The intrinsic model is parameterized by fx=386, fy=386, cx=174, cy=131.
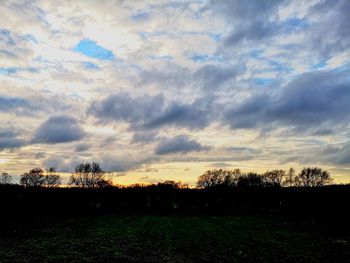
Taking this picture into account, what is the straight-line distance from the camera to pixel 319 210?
52.4 m

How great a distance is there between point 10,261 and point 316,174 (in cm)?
13445

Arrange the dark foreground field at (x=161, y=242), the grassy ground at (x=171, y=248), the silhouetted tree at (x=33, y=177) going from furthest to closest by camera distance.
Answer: the silhouetted tree at (x=33, y=177) < the dark foreground field at (x=161, y=242) < the grassy ground at (x=171, y=248)

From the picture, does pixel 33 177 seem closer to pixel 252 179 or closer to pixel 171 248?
pixel 252 179

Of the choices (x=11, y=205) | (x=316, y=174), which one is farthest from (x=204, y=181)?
(x=11, y=205)

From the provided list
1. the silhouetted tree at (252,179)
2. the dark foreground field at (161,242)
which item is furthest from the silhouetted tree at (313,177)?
the dark foreground field at (161,242)

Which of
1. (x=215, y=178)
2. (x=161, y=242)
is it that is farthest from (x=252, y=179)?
(x=161, y=242)

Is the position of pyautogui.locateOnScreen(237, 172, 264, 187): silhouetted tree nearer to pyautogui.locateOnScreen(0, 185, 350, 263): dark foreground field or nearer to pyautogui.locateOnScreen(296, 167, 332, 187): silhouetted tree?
pyautogui.locateOnScreen(296, 167, 332, 187): silhouetted tree

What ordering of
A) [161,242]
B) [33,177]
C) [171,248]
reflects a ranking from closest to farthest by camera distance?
1. [171,248]
2. [161,242]
3. [33,177]

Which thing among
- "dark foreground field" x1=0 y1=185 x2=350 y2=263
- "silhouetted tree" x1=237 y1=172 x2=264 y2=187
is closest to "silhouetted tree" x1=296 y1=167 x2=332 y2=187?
"silhouetted tree" x1=237 y1=172 x2=264 y2=187

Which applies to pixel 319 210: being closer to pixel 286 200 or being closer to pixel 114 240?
pixel 286 200

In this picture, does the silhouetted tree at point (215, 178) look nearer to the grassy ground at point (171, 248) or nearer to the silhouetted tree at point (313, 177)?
the silhouetted tree at point (313, 177)

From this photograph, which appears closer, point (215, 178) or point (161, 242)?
point (161, 242)

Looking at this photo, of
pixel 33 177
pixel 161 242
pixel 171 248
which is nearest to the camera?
pixel 171 248

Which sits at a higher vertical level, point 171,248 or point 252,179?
point 252,179
